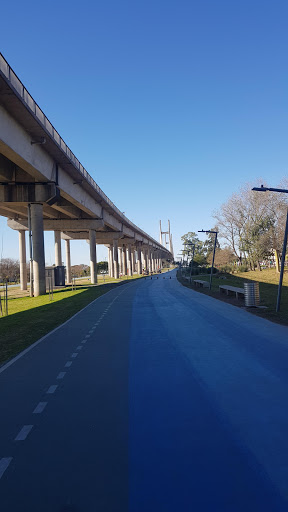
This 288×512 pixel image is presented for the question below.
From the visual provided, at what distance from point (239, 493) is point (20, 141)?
2486cm

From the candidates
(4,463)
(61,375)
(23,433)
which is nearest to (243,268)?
(61,375)

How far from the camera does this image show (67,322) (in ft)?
55.9

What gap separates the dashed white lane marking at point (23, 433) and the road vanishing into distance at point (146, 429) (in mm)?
38

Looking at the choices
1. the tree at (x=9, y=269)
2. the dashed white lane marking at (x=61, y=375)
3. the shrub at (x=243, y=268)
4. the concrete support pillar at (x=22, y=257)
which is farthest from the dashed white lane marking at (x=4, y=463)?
the tree at (x=9, y=269)

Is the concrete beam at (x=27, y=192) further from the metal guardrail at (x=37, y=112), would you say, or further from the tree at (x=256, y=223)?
the tree at (x=256, y=223)

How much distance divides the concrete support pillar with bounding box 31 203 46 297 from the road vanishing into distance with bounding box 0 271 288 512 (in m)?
26.7

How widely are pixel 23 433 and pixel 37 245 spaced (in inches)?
1270

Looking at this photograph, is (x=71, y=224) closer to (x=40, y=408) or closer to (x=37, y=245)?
(x=37, y=245)

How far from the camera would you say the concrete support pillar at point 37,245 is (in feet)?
118

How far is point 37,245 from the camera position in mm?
36438

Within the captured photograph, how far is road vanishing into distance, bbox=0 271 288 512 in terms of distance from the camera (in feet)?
12.4

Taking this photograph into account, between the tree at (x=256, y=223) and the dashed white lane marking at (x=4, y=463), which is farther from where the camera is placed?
the tree at (x=256, y=223)

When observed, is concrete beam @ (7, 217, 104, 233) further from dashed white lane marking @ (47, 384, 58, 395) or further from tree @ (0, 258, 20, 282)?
tree @ (0, 258, 20, 282)

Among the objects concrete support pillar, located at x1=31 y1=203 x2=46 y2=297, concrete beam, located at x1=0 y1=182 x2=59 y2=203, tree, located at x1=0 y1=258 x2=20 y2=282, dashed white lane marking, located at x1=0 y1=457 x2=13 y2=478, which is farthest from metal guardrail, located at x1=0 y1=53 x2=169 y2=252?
tree, located at x1=0 y1=258 x2=20 y2=282
